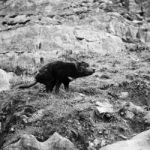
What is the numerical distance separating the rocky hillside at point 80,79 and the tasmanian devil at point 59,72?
1.31 ft

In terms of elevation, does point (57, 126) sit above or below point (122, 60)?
above

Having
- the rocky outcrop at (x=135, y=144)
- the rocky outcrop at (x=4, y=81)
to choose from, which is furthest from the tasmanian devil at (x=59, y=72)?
the rocky outcrop at (x=135, y=144)

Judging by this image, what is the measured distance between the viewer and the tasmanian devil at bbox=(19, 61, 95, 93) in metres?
12.5

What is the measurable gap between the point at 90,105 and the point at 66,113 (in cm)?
92

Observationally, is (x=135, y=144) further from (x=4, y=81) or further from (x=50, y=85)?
(x=4, y=81)

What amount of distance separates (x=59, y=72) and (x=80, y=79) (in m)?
2.66

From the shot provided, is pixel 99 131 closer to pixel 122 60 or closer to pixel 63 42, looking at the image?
pixel 122 60

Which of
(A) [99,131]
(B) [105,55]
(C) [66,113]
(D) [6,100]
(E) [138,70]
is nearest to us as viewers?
(A) [99,131]

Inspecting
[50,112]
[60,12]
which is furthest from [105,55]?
[50,112]

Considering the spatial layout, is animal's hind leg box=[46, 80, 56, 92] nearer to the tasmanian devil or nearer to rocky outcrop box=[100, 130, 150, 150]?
the tasmanian devil

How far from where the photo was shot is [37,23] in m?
23.7

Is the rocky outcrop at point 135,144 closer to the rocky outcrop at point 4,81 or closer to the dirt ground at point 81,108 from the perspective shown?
the dirt ground at point 81,108

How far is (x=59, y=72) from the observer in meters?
12.5

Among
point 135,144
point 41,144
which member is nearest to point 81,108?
point 41,144
